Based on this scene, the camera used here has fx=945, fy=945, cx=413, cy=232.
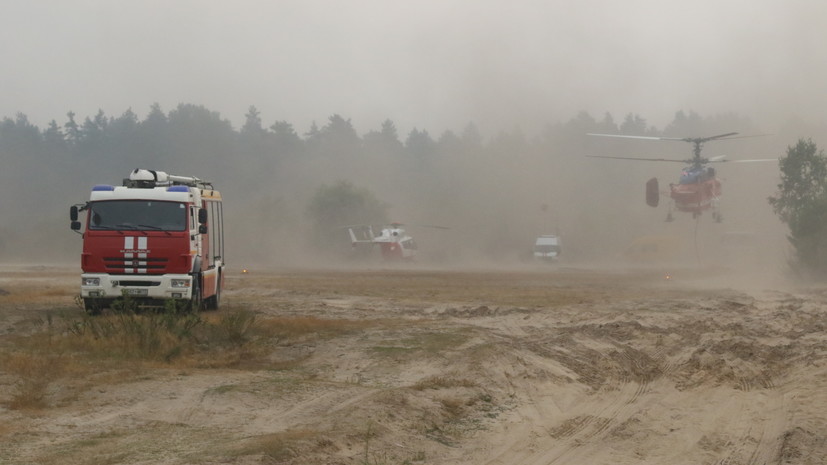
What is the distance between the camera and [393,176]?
397 feet

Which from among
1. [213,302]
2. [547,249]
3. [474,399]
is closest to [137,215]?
[213,302]

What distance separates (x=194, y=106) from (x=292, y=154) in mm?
28991

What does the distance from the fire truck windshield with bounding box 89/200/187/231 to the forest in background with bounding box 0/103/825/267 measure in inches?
1400

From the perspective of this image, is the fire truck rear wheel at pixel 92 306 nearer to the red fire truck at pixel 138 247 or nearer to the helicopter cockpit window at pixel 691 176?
the red fire truck at pixel 138 247

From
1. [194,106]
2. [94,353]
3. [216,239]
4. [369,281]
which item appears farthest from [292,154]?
[94,353]

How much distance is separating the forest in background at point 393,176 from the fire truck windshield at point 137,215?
35.6 m

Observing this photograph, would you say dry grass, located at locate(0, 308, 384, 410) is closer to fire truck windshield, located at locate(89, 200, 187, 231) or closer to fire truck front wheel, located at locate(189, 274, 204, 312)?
fire truck front wheel, located at locate(189, 274, 204, 312)

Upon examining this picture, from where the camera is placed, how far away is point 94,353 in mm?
14008

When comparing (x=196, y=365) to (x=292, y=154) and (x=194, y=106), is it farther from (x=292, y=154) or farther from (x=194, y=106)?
(x=194, y=106)

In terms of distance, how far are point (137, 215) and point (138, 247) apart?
0.69m

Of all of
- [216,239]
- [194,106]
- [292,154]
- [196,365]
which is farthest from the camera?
[194,106]

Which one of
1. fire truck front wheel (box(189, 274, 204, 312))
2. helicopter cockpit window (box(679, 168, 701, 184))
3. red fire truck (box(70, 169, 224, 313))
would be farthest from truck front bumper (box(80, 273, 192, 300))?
helicopter cockpit window (box(679, 168, 701, 184))

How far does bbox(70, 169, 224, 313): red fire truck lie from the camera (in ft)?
62.1

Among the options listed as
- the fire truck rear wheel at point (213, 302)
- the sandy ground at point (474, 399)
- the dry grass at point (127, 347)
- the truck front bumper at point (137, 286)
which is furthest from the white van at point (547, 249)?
the truck front bumper at point (137, 286)
